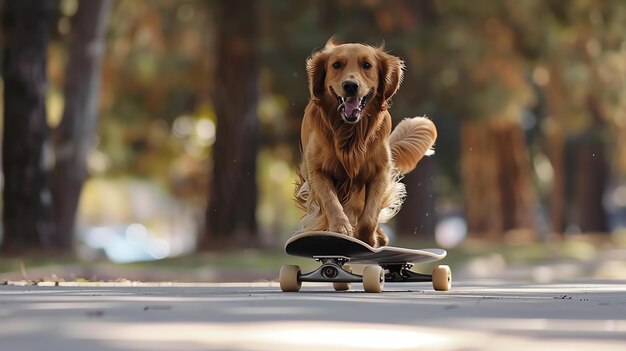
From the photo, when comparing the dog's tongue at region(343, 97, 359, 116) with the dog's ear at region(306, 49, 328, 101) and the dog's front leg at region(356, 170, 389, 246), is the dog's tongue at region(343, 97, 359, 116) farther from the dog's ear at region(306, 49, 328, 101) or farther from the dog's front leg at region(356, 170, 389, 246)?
the dog's front leg at region(356, 170, 389, 246)

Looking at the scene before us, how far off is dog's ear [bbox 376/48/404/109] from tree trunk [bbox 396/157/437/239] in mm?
19465

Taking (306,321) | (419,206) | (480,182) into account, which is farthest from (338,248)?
(480,182)

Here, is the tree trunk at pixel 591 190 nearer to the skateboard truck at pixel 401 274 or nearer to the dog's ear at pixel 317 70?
the skateboard truck at pixel 401 274

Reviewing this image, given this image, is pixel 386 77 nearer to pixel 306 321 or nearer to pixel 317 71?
pixel 317 71

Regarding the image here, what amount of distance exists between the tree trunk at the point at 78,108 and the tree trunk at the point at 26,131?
2654 millimetres

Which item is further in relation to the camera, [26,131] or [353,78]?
[26,131]

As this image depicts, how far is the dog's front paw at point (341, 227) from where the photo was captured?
11.1 m

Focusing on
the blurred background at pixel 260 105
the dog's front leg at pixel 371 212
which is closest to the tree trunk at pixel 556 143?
the blurred background at pixel 260 105

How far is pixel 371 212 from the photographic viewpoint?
11531mm

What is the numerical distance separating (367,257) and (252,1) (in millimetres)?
15772

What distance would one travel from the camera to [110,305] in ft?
31.1

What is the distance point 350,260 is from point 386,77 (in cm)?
145

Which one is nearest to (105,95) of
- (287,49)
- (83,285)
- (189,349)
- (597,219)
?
(287,49)

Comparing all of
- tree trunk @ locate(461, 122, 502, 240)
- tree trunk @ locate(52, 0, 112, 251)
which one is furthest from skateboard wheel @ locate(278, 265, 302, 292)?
tree trunk @ locate(461, 122, 502, 240)
